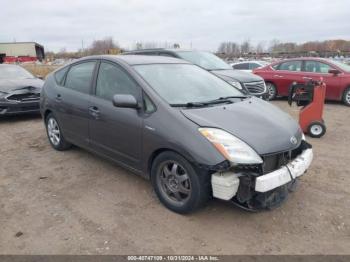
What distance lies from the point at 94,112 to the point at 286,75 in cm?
859

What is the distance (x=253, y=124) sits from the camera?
3551 mm

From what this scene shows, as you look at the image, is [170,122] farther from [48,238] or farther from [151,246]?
[48,238]

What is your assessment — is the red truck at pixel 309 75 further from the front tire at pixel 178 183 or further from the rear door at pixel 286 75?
the front tire at pixel 178 183

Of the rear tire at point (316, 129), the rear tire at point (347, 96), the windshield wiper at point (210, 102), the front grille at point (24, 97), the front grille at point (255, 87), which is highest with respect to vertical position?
the windshield wiper at point (210, 102)

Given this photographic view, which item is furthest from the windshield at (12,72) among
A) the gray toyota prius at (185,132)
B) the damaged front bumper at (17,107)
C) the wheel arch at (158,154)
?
the wheel arch at (158,154)

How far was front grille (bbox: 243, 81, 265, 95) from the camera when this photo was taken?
28.4 ft

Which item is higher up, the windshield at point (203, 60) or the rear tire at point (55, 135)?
the windshield at point (203, 60)

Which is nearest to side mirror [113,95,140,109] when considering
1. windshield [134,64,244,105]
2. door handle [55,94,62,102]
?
windshield [134,64,244,105]

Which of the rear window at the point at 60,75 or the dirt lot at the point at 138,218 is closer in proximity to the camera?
the dirt lot at the point at 138,218

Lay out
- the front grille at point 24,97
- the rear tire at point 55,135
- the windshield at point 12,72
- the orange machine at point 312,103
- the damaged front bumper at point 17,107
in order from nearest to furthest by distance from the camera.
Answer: the rear tire at point 55,135, the orange machine at point 312,103, the damaged front bumper at point 17,107, the front grille at point 24,97, the windshield at point 12,72

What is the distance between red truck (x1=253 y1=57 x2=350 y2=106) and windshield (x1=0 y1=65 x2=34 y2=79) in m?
7.64

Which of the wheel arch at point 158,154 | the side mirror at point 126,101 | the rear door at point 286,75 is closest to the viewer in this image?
the wheel arch at point 158,154

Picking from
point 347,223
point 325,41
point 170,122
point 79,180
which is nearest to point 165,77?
point 170,122

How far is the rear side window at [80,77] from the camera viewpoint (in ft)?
15.7
